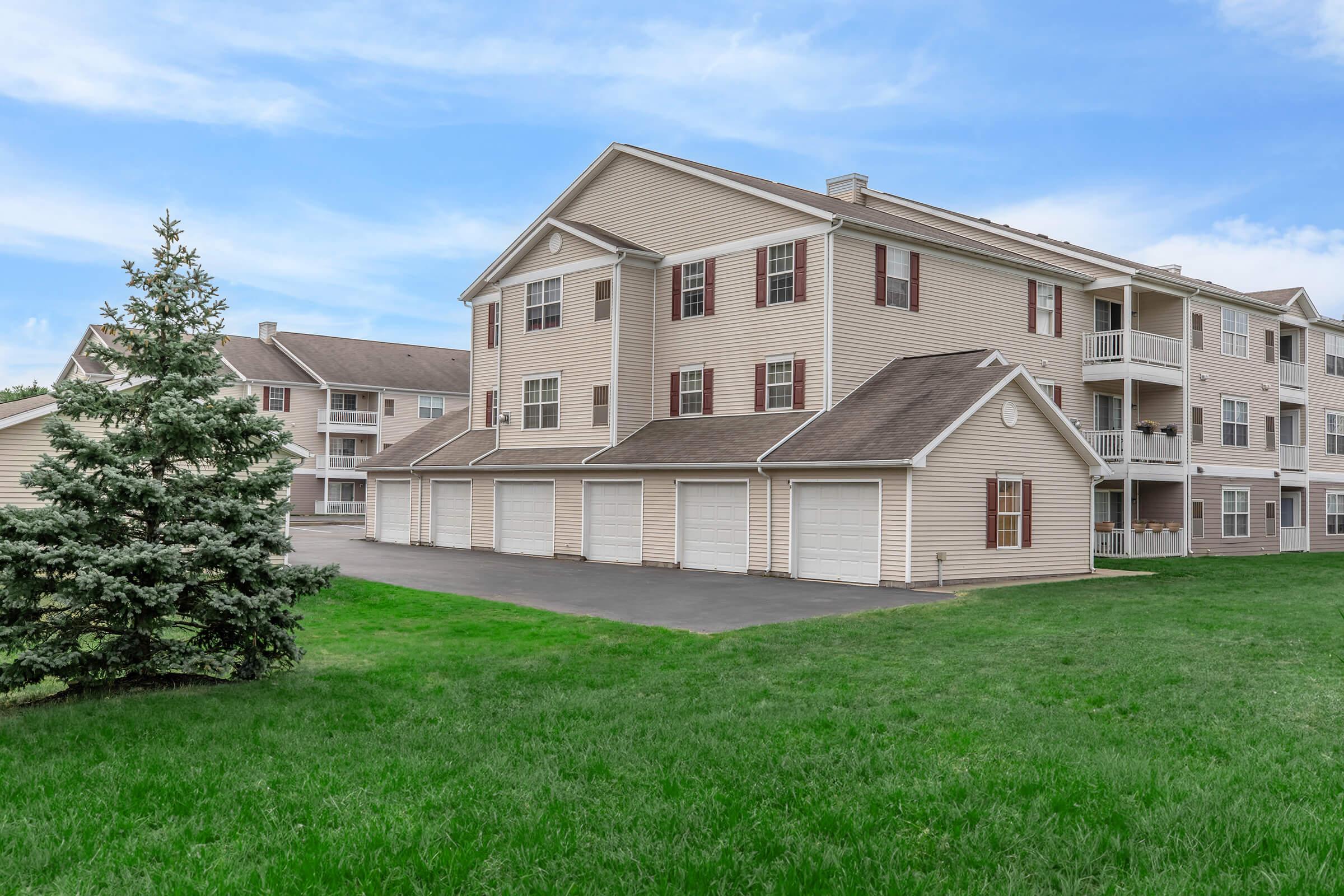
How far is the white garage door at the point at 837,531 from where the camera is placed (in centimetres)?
2045

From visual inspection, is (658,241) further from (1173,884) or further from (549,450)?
(1173,884)

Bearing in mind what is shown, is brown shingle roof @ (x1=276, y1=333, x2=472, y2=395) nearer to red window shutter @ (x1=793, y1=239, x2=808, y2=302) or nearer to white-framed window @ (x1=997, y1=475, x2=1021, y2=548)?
red window shutter @ (x1=793, y1=239, x2=808, y2=302)

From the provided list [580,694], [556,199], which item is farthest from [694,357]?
[580,694]

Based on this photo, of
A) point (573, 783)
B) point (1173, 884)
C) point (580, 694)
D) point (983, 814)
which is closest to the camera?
point (1173, 884)

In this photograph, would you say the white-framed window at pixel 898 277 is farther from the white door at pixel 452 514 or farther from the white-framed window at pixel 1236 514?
the white-framed window at pixel 1236 514

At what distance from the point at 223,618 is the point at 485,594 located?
28.9 feet

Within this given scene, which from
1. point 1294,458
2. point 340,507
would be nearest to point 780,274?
point 1294,458

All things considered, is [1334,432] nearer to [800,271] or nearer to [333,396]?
[800,271]

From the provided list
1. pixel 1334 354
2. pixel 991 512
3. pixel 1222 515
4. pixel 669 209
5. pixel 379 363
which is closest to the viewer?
pixel 991 512

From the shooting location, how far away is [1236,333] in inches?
1302

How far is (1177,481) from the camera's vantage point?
30531 mm

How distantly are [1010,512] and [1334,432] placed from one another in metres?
22.7

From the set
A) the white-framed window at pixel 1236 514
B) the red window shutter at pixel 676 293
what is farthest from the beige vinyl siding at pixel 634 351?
the white-framed window at pixel 1236 514

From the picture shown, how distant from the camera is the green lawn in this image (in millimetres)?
4840
